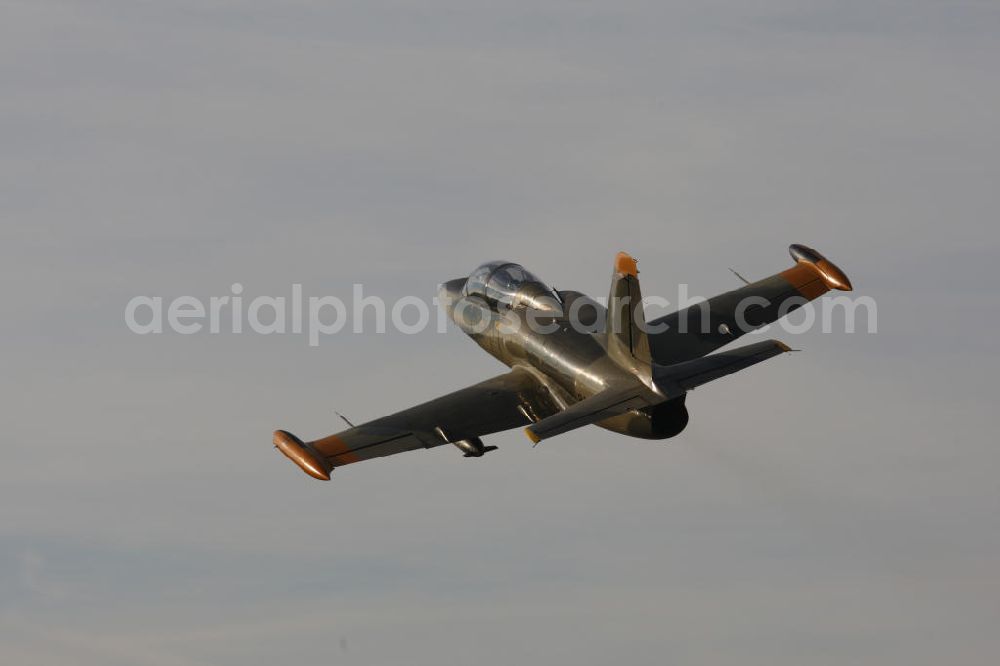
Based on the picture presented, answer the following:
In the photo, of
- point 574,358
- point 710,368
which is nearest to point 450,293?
point 574,358

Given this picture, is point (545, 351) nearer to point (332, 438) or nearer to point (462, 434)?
point (462, 434)

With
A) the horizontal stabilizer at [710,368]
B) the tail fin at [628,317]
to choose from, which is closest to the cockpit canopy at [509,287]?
the tail fin at [628,317]


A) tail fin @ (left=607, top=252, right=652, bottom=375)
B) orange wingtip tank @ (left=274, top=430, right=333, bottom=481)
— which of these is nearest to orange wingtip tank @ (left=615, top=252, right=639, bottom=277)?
tail fin @ (left=607, top=252, right=652, bottom=375)

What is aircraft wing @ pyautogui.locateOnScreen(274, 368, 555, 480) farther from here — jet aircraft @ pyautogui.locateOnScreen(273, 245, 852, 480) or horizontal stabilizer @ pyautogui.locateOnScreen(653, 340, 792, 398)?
horizontal stabilizer @ pyautogui.locateOnScreen(653, 340, 792, 398)

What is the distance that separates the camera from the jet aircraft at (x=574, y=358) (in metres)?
49.2

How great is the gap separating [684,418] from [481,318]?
10307 millimetres

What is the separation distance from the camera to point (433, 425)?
51.9 m

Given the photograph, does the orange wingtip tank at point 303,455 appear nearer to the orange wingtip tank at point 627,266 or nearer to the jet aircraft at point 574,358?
the jet aircraft at point 574,358

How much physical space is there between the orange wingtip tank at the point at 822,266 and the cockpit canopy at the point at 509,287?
9579 mm

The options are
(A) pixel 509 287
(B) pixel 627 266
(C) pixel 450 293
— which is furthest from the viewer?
(C) pixel 450 293

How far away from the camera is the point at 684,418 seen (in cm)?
4953

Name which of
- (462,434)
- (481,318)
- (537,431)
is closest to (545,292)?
(481,318)

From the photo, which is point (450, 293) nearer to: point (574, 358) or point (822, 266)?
point (574, 358)

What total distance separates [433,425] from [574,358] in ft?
14.6
